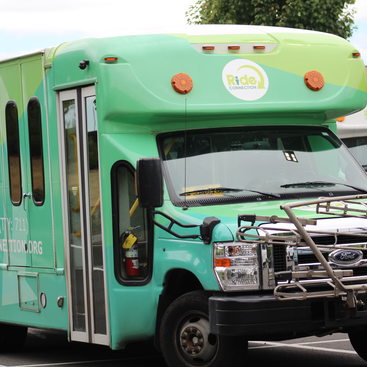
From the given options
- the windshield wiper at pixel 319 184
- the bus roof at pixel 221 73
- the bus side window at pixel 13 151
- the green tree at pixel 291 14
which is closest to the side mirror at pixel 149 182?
the bus roof at pixel 221 73

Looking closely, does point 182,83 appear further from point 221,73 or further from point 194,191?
point 194,191

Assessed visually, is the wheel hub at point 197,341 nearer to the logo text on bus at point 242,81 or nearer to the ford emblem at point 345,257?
the ford emblem at point 345,257

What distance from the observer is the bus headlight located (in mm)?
8227

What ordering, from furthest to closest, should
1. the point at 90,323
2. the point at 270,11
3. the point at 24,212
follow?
the point at 270,11 → the point at 24,212 → the point at 90,323

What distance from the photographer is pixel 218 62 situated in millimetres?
9555

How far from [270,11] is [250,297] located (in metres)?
28.6

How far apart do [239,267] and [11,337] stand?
4367 millimetres

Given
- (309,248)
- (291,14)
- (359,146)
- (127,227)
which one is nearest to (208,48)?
(127,227)

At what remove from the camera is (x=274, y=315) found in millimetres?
8148

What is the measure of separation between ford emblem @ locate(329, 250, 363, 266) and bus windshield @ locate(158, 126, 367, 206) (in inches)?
36.8

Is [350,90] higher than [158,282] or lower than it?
higher

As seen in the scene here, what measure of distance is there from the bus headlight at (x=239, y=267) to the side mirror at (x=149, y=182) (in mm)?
718

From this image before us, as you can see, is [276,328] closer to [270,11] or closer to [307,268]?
[307,268]

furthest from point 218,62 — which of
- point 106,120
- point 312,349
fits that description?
point 312,349
